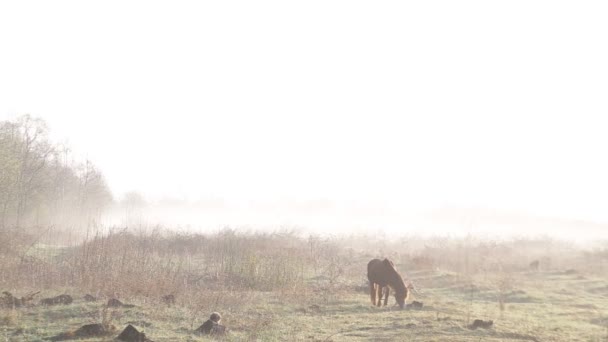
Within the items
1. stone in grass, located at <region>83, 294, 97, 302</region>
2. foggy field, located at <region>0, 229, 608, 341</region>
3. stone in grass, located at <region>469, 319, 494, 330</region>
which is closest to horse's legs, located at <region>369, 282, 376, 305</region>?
foggy field, located at <region>0, 229, 608, 341</region>

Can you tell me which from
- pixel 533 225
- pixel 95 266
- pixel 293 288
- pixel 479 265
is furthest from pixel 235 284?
pixel 533 225

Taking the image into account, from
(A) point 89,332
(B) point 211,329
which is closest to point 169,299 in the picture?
(B) point 211,329

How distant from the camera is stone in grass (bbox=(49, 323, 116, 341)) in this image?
943 cm

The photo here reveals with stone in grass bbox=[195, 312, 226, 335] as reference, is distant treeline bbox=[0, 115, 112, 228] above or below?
above

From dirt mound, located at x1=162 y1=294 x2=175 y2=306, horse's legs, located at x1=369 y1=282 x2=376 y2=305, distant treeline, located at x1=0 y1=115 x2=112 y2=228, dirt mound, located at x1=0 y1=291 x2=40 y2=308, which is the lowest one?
horse's legs, located at x1=369 y1=282 x2=376 y2=305

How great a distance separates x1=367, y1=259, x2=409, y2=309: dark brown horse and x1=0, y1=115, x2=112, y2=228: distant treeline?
17.5 metres

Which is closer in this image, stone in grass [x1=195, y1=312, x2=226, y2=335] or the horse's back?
stone in grass [x1=195, y1=312, x2=226, y2=335]

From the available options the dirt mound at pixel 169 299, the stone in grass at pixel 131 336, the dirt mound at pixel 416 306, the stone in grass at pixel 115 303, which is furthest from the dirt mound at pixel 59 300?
the dirt mound at pixel 416 306

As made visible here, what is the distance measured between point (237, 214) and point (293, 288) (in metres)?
89.7

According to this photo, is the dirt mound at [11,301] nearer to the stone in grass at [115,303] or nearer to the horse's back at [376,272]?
the stone in grass at [115,303]

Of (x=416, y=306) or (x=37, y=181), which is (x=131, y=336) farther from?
(x=37, y=181)

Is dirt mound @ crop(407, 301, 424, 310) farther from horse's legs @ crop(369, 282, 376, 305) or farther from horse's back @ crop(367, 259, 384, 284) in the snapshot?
horse's back @ crop(367, 259, 384, 284)

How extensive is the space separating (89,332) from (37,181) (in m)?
44.8

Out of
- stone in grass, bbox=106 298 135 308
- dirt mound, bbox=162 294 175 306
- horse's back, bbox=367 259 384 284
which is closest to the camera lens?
stone in grass, bbox=106 298 135 308
